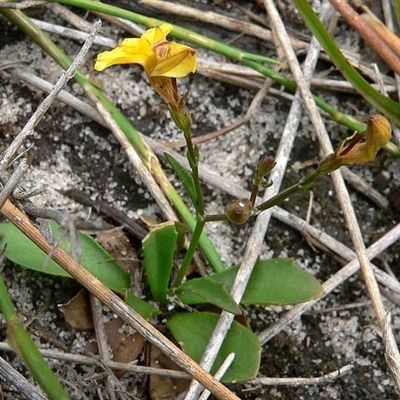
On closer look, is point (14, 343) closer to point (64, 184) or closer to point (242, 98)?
point (64, 184)

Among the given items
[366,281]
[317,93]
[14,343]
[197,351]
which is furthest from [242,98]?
[14,343]

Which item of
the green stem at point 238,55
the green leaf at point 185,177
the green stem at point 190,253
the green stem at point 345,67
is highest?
the green stem at point 345,67

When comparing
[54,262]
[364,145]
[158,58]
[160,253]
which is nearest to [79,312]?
[54,262]

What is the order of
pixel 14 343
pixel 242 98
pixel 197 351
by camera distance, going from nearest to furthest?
pixel 14 343 < pixel 197 351 < pixel 242 98

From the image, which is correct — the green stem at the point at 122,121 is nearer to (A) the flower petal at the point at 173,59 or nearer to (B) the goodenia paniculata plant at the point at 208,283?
(B) the goodenia paniculata plant at the point at 208,283

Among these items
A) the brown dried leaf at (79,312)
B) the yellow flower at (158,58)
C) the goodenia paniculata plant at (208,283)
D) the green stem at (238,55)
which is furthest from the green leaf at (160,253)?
the green stem at (238,55)

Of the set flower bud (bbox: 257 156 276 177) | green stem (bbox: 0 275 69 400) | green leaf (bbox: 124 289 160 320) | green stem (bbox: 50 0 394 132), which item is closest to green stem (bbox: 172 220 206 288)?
green leaf (bbox: 124 289 160 320)
